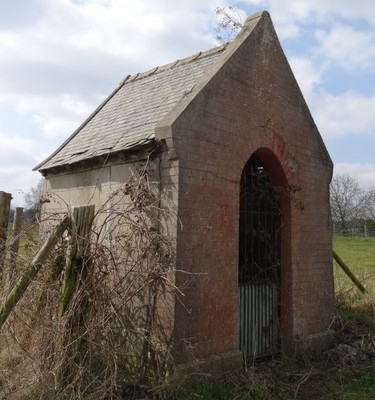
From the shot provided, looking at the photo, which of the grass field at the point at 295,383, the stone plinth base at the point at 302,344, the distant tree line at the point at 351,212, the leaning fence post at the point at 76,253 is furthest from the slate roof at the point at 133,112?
the distant tree line at the point at 351,212

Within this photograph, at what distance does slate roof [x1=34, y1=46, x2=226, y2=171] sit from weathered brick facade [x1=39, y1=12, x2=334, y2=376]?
64 centimetres

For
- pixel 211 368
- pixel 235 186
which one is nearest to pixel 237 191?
pixel 235 186

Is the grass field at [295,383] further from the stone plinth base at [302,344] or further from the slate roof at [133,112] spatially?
the slate roof at [133,112]

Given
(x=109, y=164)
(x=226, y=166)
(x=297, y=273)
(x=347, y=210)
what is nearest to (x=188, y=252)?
(x=226, y=166)

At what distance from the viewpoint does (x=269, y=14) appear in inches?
311

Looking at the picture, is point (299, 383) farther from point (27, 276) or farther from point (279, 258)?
point (27, 276)

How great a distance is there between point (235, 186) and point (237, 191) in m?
0.09

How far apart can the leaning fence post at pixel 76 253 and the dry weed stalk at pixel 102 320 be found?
4 centimetres

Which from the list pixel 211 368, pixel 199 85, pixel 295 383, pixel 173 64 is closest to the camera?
pixel 211 368

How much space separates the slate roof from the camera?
722cm

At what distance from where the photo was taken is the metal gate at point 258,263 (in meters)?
7.41

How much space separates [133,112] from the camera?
27.3ft

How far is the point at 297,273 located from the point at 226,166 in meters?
2.58

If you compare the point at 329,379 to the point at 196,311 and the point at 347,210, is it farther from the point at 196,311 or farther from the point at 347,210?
the point at 347,210
